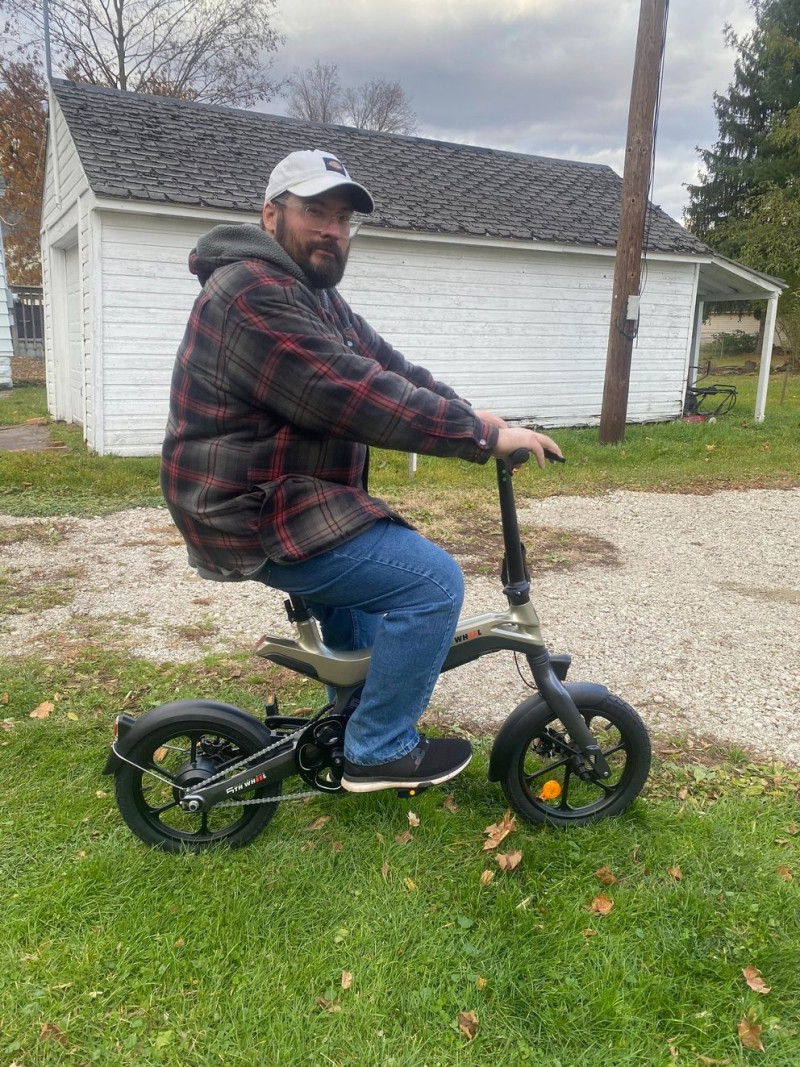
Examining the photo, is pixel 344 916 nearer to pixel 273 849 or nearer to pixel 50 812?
pixel 273 849

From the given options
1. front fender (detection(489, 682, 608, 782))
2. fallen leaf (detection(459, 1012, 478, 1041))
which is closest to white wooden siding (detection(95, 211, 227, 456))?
front fender (detection(489, 682, 608, 782))

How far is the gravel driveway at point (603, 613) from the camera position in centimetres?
397

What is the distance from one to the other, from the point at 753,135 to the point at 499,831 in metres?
36.8

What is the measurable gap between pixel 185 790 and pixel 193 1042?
2.53 feet

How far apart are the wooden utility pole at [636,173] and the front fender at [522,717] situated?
9.35 meters

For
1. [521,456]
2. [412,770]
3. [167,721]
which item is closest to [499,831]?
[412,770]

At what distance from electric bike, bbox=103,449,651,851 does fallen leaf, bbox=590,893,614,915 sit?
0.37 meters

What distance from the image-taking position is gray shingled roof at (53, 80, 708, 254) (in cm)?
1027

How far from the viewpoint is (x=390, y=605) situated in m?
2.38

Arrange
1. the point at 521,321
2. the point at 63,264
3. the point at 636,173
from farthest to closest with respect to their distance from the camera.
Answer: the point at 521,321
the point at 63,264
the point at 636,173

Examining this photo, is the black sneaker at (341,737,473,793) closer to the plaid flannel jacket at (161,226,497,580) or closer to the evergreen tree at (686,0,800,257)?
the plaid flannel jacket at (161,226,497,580)

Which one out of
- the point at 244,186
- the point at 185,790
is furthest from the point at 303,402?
the point at 244,186

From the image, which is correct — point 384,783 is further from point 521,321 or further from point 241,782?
point 521,321

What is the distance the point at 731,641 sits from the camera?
4.75 m
